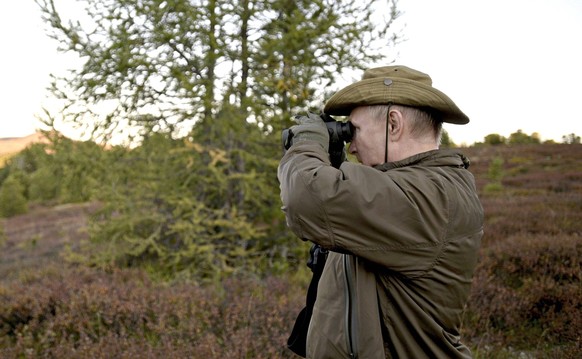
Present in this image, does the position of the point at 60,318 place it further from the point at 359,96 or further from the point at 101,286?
the point at 359,96

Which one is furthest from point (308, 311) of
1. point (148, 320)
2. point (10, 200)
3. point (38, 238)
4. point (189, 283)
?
point (10, 200)

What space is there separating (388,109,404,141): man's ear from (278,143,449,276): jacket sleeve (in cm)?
20

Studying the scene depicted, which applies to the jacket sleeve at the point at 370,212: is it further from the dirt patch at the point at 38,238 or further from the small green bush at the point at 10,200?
the small green bush at the point at 10,200

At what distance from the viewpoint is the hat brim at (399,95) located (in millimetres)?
1508

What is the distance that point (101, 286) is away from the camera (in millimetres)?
5168

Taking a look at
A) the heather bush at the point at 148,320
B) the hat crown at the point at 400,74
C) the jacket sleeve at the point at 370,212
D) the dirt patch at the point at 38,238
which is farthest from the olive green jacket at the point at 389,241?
the dirt patch at the point at 38,238

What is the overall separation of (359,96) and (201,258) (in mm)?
5620

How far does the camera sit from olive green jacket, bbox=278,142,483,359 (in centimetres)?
136

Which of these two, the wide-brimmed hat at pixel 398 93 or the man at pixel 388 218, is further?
the wide-brimmed hat at pixel 398 93

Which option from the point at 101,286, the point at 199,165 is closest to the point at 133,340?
the point at 101,286

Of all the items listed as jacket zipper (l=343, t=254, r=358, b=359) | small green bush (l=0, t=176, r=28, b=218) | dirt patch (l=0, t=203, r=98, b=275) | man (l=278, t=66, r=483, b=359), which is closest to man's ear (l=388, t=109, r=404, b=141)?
man (l=278, t=66, r=483, b=359)

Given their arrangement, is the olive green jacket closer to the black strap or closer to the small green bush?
the black strap

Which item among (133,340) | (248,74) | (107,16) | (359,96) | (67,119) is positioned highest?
(107,16)

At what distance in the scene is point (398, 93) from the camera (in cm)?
152
